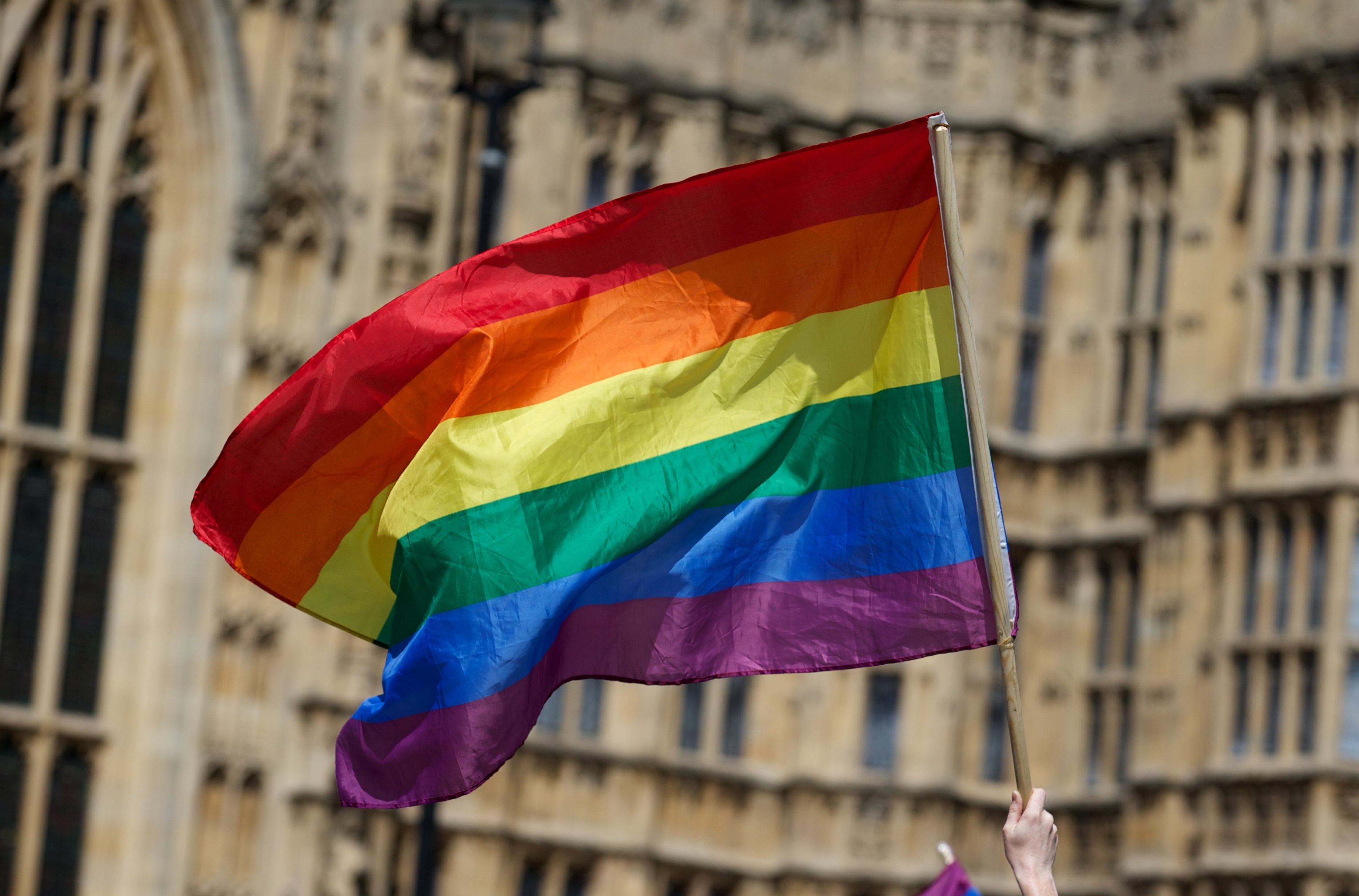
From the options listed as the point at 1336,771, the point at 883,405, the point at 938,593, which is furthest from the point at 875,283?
the point at 1336,771

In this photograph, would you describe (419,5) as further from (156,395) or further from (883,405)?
(883,405)

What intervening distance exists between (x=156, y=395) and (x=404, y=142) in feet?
9.85

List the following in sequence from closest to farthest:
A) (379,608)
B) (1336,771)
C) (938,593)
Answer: (938,593)
(379,608)
(1336,771)

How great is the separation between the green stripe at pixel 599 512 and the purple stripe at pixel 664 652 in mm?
262

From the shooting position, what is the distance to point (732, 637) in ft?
33.2

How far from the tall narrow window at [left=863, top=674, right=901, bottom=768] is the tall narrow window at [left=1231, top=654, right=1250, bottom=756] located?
365 cm

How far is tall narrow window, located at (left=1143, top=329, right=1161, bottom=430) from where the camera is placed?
26312mm

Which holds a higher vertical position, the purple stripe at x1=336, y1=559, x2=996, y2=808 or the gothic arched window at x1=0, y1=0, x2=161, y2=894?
the gothic arched window at x1=0, y1=0, x2=161, y2=894

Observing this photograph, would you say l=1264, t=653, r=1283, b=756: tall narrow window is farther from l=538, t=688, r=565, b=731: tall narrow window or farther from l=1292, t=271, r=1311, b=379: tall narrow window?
l=538, t=688, r=565, b=731: tall narrow window

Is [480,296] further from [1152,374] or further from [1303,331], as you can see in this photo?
[1152,374]

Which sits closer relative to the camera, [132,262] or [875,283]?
[875,283]

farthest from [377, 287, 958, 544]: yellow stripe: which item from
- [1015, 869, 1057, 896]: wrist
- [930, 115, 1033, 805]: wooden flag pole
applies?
[1015, 869, 1057, 896]: wrist

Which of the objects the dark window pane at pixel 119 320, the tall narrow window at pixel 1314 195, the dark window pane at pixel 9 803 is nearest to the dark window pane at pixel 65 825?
the dark window pane at pixel 9 803

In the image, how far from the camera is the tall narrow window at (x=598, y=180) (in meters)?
26.3
